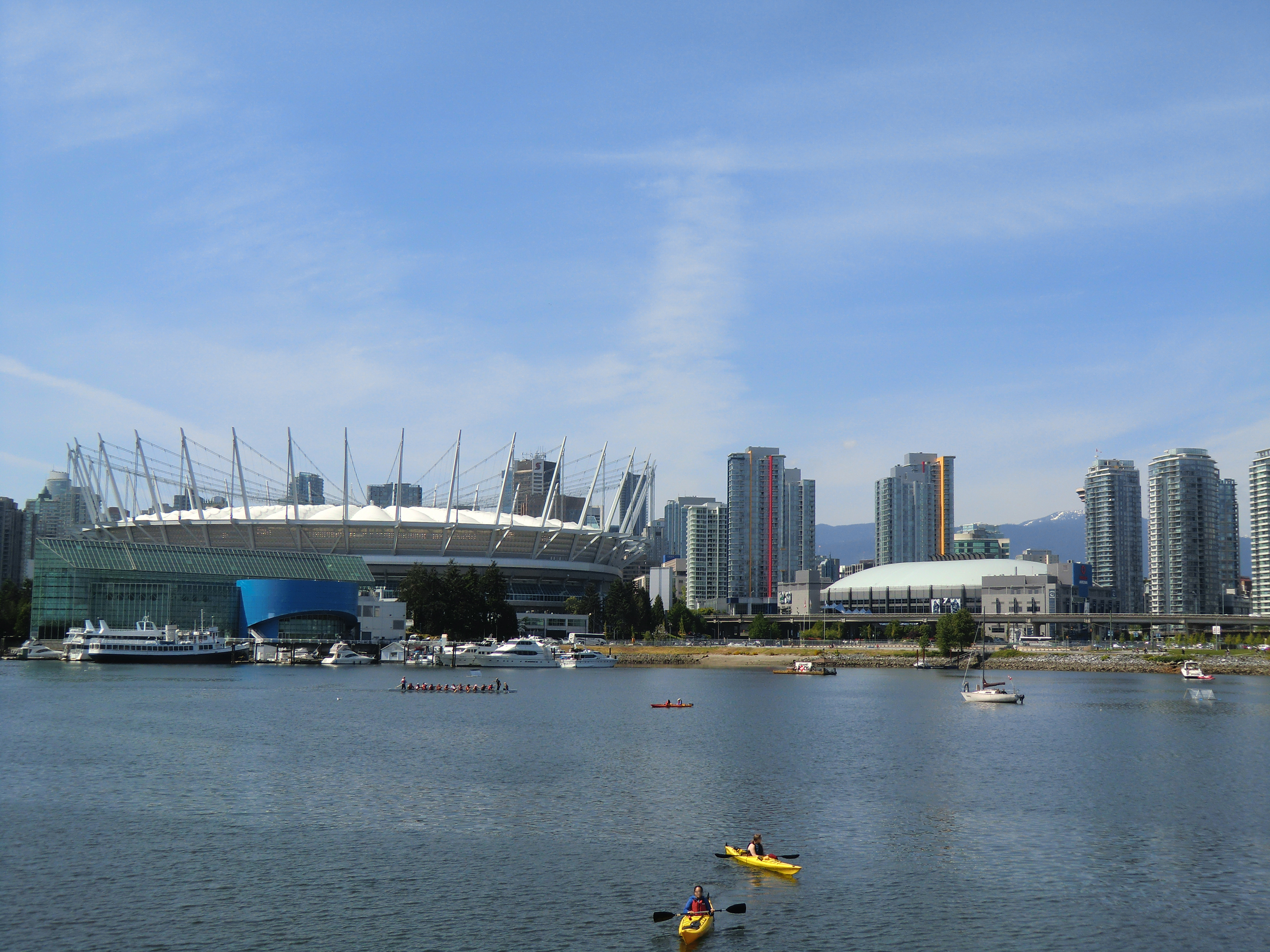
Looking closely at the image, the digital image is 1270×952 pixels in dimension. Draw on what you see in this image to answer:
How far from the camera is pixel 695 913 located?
89.8 ft

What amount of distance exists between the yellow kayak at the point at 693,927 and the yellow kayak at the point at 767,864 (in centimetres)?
541

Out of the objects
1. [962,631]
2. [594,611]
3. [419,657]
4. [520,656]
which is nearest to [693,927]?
[520,656]

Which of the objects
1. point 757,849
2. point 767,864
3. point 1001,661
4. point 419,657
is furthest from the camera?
point 1001,661

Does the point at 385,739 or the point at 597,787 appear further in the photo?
the point at 385,739

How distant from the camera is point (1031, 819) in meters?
40.5

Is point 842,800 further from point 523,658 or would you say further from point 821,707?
point 523,658

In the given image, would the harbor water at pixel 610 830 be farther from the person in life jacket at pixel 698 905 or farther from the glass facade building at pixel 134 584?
the glass facade building at pixel 134 584

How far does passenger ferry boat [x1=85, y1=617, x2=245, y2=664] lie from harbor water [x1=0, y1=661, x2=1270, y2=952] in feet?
168

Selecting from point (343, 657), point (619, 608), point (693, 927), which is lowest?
point (693, 927)

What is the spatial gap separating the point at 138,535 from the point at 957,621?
13426 cm

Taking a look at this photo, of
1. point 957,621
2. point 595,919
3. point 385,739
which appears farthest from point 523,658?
point 595,919

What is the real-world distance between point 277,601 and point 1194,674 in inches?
4210

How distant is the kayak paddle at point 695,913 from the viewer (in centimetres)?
2756

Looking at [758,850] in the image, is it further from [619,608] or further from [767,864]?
[619,608]
